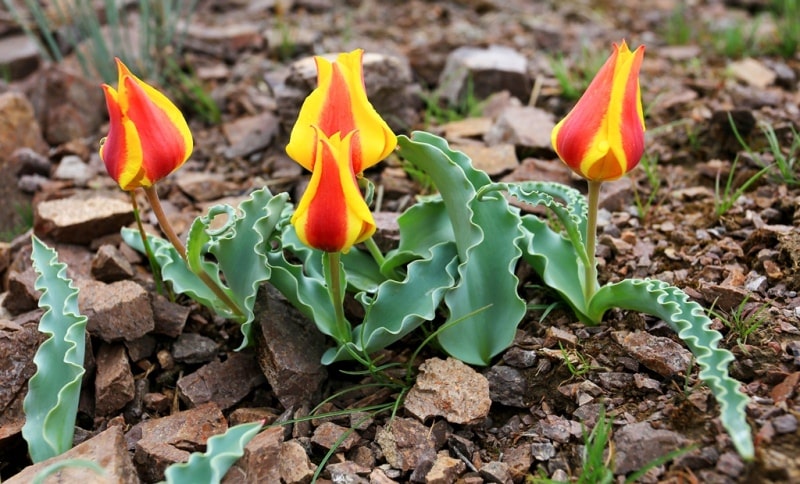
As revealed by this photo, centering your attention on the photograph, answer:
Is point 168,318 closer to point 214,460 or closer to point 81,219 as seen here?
point 81,219

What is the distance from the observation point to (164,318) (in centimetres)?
230

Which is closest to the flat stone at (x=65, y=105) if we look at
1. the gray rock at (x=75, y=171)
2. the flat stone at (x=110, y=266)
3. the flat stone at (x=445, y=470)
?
the gray rock at (x=75, y=171)

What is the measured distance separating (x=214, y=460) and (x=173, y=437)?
38cm

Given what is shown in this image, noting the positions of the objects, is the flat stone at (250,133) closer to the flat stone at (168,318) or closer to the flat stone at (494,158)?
the flat stone at (494,158)

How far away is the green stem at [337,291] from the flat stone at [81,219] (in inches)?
39.1

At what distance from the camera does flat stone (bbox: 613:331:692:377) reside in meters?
1.88

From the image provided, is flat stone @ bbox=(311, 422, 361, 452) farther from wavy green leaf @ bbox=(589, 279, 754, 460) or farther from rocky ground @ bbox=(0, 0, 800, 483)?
wavy green leaf @ bbox=(589, 279, 754, 460)

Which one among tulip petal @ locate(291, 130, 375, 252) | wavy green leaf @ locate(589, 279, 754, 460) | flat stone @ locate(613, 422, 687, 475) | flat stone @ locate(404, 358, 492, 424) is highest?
tulip petal @ locate(291, 130, 375, 252)

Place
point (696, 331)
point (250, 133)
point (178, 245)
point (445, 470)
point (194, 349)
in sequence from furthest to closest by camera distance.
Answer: point (250, 133)
point (194, 349)
point (178, 245)
point (445, 470)
point (696, 331)

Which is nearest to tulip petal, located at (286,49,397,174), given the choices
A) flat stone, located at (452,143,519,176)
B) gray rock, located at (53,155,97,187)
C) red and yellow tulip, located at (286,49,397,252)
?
red and yellow tulip, located at (286,49,397,252)

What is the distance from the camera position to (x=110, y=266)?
2.46m

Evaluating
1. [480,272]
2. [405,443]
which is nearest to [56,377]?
[405,443]

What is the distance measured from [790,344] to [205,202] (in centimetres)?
200

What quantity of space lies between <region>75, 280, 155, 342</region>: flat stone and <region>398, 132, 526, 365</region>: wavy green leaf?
80 cm
